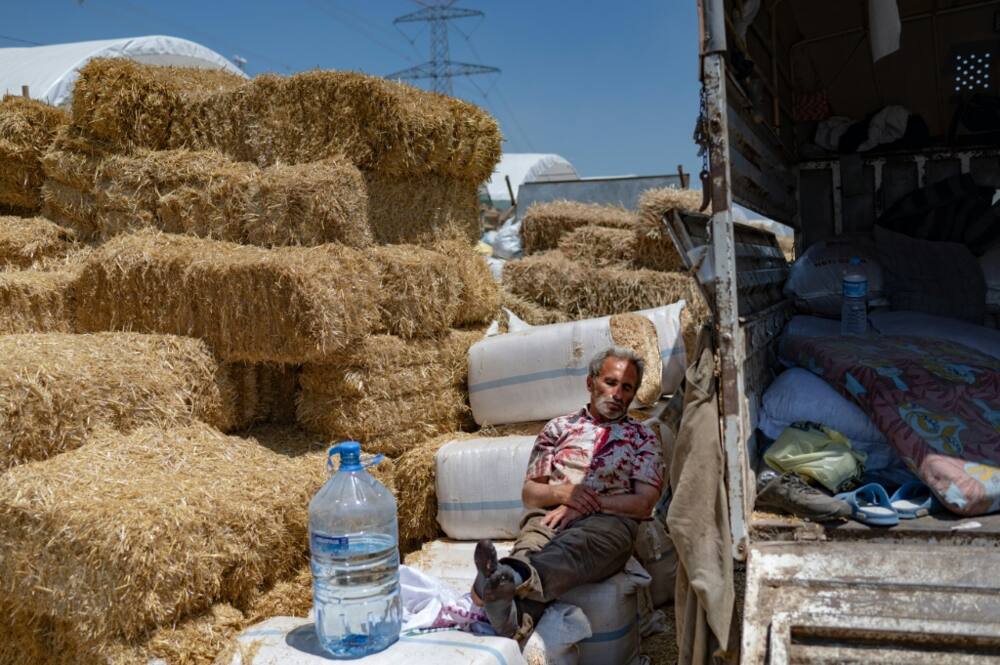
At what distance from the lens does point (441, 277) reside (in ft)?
16.7

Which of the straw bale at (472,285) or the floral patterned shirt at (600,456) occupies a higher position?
the straw bale at (472,285)

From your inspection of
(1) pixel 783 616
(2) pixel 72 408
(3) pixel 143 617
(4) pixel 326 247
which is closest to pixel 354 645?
(3) pixel 143 617

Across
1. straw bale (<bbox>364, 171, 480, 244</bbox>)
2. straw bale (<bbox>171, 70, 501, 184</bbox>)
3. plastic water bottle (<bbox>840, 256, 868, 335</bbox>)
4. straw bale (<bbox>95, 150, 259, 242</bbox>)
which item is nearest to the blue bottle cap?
plastic water bottle (<bbox>840, 256, 868, 335</bbox>)

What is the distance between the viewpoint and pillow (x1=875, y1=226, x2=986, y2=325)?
4289 mm

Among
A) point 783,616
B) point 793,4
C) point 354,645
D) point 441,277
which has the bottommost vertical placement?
point 354,645

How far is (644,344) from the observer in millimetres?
4461

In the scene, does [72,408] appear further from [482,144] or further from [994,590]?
[994,590]

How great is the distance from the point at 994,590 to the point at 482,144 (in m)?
4.23

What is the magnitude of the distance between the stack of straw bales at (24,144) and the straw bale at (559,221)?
3.80m

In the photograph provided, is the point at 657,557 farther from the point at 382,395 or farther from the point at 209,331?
the point at 209,331

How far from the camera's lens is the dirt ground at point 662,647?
3613 mm

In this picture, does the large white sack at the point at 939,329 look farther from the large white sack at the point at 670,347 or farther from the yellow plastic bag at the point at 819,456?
the large white sack at the point at 670,347

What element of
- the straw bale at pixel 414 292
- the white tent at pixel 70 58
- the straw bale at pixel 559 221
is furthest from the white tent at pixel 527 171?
the straw bale at pixel 414 292

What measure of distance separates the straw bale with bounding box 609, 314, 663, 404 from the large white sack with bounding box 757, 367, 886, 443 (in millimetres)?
916
